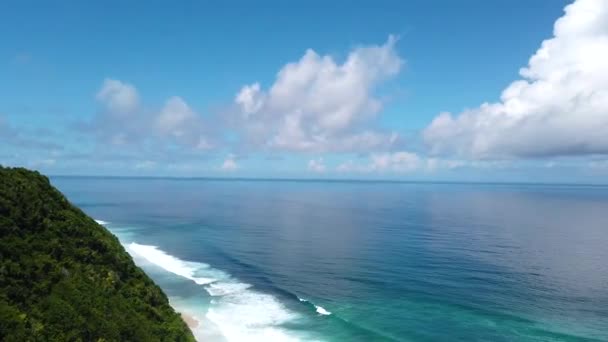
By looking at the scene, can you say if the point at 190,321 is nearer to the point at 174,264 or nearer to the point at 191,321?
the point at 191,321

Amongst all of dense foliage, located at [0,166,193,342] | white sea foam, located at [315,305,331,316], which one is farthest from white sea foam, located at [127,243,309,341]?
dense foliage, located at [0,166,193,342]

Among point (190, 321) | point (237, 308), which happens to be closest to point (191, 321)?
point (190, 321)

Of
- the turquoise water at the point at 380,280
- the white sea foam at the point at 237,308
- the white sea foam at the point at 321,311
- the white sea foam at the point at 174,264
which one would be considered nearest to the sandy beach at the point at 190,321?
the white sea foam at the point at 237,308

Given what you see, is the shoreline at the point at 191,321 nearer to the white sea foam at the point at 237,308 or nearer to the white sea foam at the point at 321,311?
the white sea foam at the point at 237,308

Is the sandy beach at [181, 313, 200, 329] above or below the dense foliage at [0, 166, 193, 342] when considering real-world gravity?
below

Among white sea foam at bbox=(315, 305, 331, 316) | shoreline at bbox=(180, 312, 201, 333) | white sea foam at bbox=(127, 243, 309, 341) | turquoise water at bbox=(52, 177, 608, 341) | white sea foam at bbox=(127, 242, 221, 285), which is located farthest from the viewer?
white sea foam at bbox=(127, 242, 221, 285)

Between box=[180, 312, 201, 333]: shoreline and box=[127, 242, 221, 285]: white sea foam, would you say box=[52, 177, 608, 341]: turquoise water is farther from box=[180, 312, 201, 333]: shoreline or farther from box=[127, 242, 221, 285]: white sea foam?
box=[180, 312, 201, 333]: shoreline
